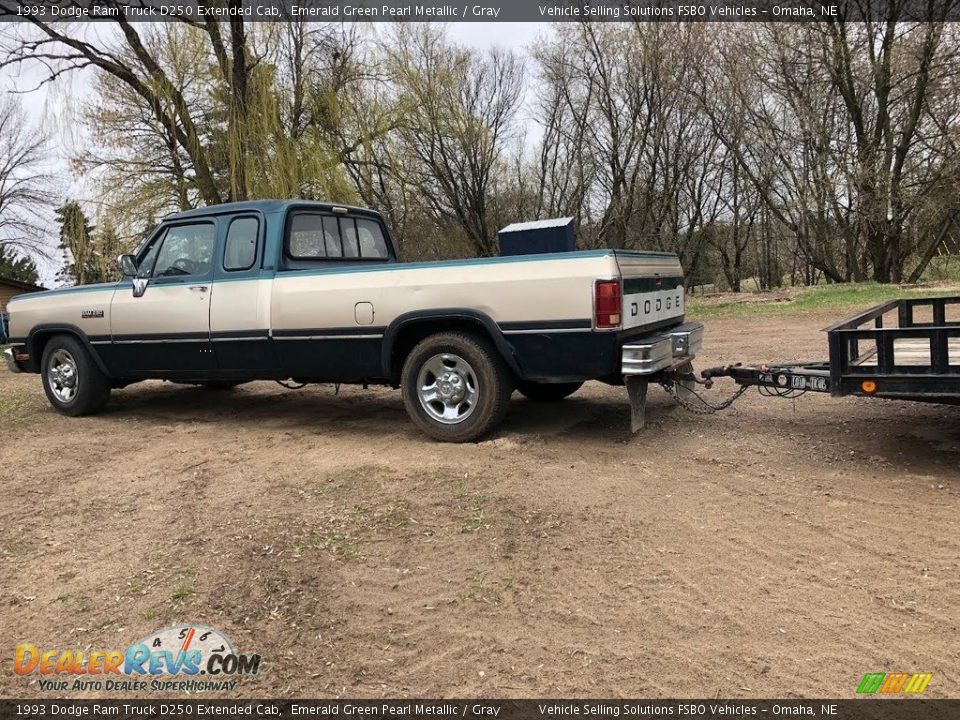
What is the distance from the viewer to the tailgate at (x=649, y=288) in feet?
17.0

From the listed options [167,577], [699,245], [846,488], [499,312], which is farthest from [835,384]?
[699,245]

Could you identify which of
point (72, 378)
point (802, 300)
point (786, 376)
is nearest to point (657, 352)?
point (786, 376)

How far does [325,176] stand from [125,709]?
51.2ft

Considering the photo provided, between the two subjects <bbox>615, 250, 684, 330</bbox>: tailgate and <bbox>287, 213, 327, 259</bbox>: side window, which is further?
<bbox>287, 213, 327, 259</bbox>: side window

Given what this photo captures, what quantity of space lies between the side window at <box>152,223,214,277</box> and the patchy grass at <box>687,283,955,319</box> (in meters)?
11.8

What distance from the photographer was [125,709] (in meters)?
2.67

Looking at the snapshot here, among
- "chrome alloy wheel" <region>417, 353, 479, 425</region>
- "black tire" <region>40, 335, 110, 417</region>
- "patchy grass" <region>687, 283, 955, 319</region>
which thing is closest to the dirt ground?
"chrome alloy wheel" <region>417, 353, 479, 425</region>

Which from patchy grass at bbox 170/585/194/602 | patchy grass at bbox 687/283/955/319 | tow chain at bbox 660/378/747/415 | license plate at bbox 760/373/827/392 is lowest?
patchy grass at bbox 170/585/194/602

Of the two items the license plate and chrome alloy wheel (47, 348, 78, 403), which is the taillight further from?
chrome alloy wheel (47, 348, 78, 403)

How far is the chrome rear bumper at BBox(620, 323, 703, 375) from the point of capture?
16.6ft

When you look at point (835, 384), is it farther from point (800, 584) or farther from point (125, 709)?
point (125, 709)

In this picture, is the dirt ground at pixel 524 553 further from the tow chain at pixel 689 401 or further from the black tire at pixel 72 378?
the black tire at pixel 72 378

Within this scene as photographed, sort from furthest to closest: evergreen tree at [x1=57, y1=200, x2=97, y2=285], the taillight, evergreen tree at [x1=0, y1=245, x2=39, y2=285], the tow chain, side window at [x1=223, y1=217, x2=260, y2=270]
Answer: evergreen tree at [x1=0, y1=245, x2=39, y2=285], evergreen tree at [x1=57, y1=200, x2=97, y2=285], side window at [x1=223, y1=217, x2=260, y2=270], the tow chain, the taillight

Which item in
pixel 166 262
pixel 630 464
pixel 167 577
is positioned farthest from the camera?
pixel 166 262
